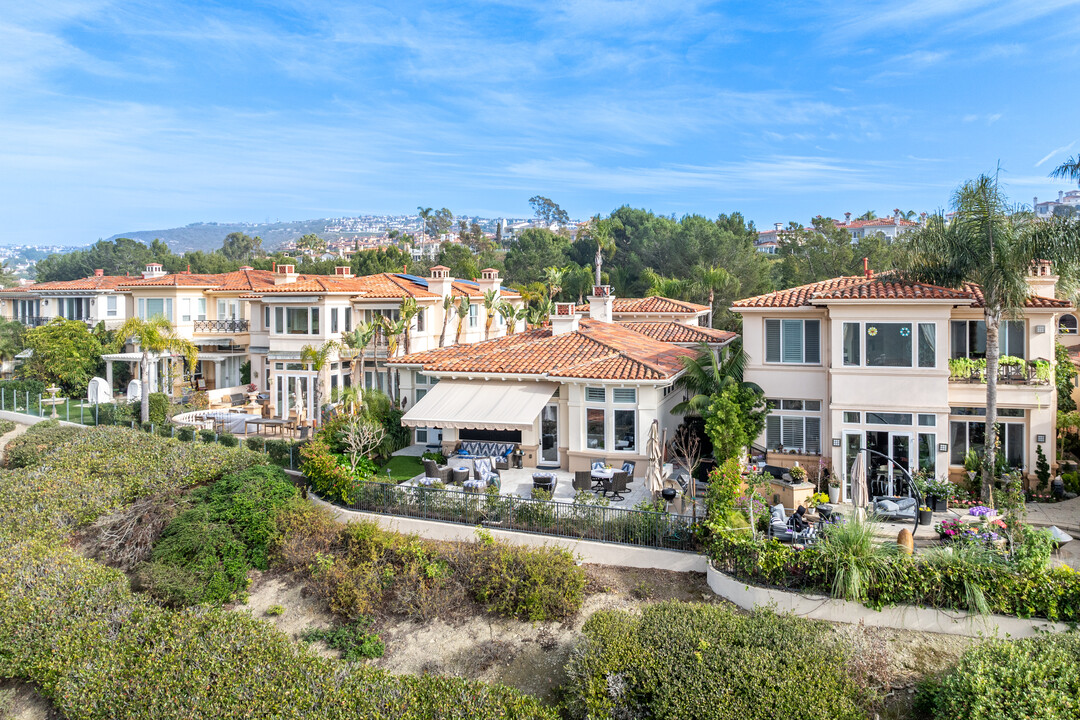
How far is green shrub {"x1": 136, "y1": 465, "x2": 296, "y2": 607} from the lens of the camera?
2238 cm

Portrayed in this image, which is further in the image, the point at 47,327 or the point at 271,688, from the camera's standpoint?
the point at 47,327

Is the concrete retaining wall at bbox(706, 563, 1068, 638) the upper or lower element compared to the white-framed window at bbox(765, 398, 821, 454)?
lower

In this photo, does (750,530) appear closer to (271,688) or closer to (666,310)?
(271,688)

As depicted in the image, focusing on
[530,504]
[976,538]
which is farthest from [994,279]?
[530,504]

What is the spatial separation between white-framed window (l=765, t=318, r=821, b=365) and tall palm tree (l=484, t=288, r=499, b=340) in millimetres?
24213

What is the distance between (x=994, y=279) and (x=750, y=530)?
38.7ft

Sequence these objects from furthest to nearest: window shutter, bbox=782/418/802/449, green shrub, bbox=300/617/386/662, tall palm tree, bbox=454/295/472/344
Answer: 1. tall palm tree, bbox=454/295/472/344
2. window shutter, bbox=782/418/802/449
3. green shrub, bbox=300/617/386/662

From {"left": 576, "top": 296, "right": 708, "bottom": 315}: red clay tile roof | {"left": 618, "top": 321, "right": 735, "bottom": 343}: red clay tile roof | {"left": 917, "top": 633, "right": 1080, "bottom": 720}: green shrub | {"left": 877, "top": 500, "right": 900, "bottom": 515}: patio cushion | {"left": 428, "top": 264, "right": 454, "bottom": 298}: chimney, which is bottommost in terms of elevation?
{"left": 917, "top": 633, "right": 1080, "bottom": 720}: green shrub

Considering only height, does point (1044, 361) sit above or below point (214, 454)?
above

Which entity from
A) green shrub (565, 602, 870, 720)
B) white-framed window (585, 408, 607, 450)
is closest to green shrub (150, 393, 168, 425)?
white-framed window (585, 408, 607, 450)

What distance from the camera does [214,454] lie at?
91.9 feet

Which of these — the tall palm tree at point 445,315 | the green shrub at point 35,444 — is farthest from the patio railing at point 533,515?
the tall palm tree at point 445,315

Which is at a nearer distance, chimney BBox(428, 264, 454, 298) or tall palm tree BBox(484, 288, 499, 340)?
chimney BBox(428, 264, 454, 298)

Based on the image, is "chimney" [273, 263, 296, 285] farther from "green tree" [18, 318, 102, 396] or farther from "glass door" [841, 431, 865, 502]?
"glass door" [841, 431, 865, 502]
